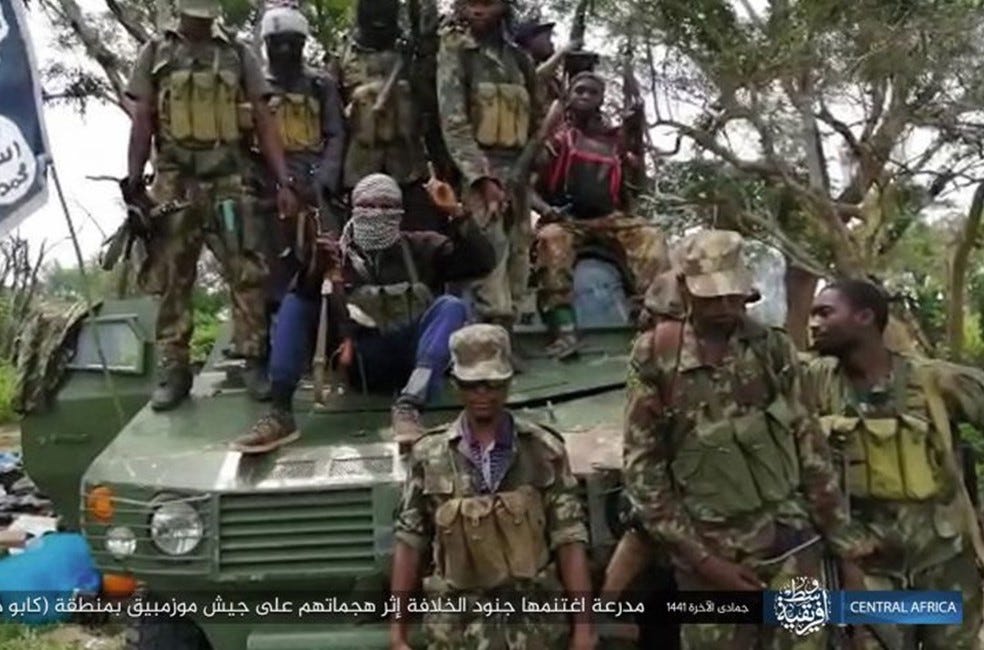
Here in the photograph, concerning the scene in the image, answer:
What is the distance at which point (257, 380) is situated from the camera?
17.7 feet

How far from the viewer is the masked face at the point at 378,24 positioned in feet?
20.5

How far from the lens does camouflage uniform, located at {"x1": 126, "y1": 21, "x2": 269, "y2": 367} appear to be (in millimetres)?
5574

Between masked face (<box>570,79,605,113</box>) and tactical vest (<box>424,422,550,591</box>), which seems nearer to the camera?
tactical vest (<box>424,422,550,591</box>)

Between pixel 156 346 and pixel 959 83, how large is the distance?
10770 millimetres

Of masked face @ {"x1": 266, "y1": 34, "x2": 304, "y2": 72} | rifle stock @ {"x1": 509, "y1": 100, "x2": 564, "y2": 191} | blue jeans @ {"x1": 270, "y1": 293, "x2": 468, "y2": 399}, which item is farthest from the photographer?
rifle stock @ {"x1": 509, "y1": 100, "x2": 564, "y2": 191}

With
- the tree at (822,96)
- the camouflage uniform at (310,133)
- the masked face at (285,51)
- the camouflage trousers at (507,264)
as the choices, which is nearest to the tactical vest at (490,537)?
the camouflage trousers at (507,264)

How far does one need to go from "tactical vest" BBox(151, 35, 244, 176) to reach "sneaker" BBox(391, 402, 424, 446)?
150 centimetres

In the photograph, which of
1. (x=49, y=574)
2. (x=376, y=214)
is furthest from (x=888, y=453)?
(x=49, y=574)

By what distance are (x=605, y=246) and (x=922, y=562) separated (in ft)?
7.41

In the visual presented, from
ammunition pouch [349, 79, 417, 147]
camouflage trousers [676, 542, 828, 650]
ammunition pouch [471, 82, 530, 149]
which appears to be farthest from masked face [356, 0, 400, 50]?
camouflage trousers [676, 542, 828, 650]

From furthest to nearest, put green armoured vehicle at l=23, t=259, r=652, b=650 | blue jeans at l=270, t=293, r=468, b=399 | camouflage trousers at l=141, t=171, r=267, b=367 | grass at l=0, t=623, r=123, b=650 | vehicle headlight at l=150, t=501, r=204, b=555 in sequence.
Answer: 1. grass at l=0, t=623, r=123, b=650
2. camouflage trousers at l=141, t=171, r=267, b=367
3. blue jeans at l=270, t=293, r=468, b=399
4. vehicle headlight at l=150, t=501, r=204, b=555
5. green armoured vehicle at l=23, t=259, r=652, b=650

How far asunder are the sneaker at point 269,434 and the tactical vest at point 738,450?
1.43 meters

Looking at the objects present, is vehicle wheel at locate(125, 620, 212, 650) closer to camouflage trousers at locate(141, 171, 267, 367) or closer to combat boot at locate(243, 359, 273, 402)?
combat boot at locate(243, 359, 273, 402)

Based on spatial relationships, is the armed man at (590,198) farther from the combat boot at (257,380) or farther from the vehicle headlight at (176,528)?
the vehicle headlight at (176,528)
